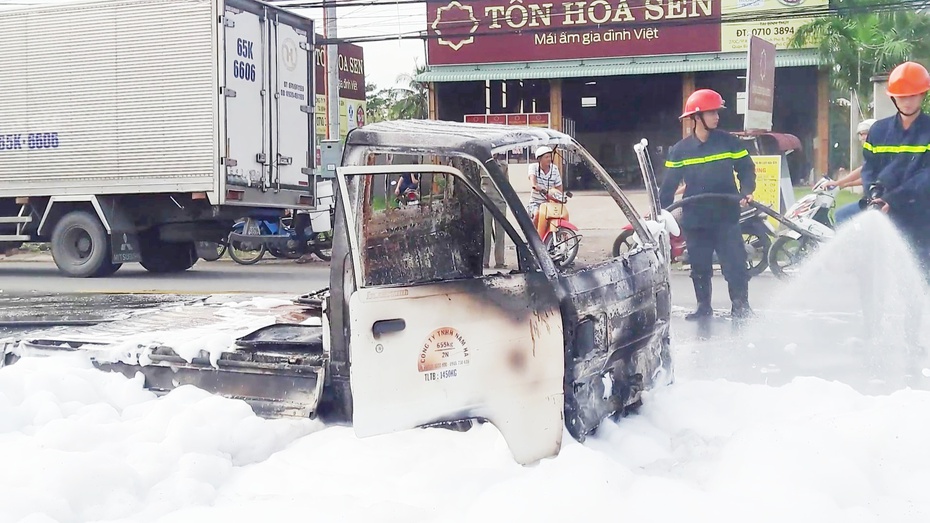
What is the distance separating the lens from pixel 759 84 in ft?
46.3

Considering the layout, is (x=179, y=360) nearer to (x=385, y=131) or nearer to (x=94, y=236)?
(x=385, y=131)

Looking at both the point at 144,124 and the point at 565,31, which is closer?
the point at 144,124

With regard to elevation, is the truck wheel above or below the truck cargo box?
below

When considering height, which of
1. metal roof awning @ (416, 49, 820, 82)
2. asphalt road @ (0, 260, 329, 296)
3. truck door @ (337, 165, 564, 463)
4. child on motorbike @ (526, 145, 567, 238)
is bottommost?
asphalt road @ (0, 260, 329, 296)

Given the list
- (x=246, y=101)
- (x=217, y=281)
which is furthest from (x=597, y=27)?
(x=217, y=281)

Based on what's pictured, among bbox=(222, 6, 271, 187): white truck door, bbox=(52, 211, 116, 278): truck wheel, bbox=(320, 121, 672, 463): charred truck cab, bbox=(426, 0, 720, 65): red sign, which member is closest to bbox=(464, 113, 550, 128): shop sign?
bbox=(426, 0, 720, 65): red sign

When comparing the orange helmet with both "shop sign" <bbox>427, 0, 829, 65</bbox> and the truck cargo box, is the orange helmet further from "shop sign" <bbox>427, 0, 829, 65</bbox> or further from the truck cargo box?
"shop sign" <bbox>427, 0, 829, 65</bbox>

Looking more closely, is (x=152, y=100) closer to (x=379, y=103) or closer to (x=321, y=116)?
(x=321, y=116)

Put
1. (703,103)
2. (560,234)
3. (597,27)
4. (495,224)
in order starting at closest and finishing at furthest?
(495,224) < (560,234) < (703,103) < (597,27)

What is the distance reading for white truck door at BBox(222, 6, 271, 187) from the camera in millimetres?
12484

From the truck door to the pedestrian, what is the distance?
0.58 ft

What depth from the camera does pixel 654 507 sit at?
345 cm

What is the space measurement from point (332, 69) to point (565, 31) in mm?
8423

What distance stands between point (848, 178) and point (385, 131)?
192 inches
